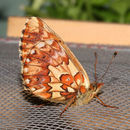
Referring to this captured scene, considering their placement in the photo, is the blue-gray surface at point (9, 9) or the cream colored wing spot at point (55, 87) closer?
the cream colored wing spot at point (55, 87)

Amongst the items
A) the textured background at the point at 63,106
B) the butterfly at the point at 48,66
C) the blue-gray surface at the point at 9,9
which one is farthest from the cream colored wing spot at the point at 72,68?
the blue-gray surface at the point at 9,9

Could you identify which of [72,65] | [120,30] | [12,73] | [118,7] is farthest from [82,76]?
[118,7]

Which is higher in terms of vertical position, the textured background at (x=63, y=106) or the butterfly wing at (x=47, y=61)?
the butterfly wing at (x=47, y=61)

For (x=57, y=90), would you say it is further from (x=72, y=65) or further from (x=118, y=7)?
(x=118, y=7)

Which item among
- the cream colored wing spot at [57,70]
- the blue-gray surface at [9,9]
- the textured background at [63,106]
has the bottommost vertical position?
the textured background at [63,106]

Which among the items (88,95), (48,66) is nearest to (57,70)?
(48,66)

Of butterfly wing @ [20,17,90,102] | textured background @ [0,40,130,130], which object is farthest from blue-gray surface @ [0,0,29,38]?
butterfly wing @ [20,17,90,102]

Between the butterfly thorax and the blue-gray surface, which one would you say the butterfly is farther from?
the blue-gray surface

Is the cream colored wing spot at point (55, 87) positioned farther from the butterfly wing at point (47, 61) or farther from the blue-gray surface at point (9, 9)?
the blue-gray surface at point (9, 9)
